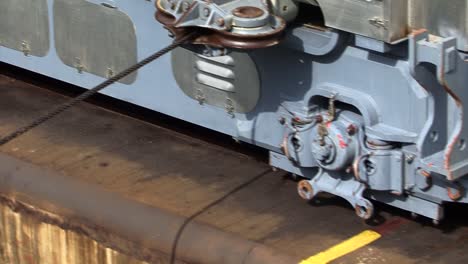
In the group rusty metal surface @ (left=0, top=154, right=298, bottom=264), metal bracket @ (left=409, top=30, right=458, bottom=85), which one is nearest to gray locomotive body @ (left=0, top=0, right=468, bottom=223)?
metal bracket @ (left=409, top=30, right=458, bottom=85)

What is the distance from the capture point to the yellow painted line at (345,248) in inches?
216

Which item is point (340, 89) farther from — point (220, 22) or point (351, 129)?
point (220, 22)

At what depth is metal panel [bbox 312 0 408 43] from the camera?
5.33 metres

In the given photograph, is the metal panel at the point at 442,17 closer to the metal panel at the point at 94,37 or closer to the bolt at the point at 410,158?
the bolt at the point at 410,158

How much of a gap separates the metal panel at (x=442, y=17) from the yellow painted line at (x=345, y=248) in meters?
0.93

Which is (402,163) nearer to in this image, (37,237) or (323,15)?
(323,15)

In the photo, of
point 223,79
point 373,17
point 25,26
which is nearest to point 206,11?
point 223,79

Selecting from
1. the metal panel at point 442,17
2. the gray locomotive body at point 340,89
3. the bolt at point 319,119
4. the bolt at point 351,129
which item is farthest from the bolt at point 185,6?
the metal panel at point 442,17

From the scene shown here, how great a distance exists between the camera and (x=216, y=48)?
5.71 meters

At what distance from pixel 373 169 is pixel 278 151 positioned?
65 cm

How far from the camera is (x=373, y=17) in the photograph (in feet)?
17.6

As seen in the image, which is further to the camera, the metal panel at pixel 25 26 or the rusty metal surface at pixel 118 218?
the metal panel at pixel 25 26

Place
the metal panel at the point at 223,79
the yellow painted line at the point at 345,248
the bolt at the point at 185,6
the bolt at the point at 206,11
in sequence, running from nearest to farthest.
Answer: the yellow painted line at the point at 345,248 → the bolt at the point at 206,11 → the bolt at the point at 185,6 → the metal panel at the point at 223,79

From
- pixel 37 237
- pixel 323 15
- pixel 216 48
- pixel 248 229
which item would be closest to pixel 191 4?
pixel 216 48
